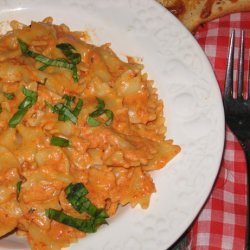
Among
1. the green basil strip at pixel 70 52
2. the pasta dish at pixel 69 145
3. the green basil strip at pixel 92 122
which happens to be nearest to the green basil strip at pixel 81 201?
the pasta dish at pixel 69 145

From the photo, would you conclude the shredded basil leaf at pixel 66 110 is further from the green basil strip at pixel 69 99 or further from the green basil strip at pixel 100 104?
the green basil strip at pixel 100 104

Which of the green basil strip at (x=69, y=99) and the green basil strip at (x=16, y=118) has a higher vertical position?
the green basil strip at (x=69, y=99)

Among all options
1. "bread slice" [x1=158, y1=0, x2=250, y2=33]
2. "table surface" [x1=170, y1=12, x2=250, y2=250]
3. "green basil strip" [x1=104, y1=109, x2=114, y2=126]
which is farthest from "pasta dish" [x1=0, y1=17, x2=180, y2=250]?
"bread slice" [x1=158, y1=0, x2=250, y2=33]

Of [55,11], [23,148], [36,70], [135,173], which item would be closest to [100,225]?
[135,173]

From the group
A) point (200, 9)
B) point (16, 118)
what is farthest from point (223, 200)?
point (16, 118)

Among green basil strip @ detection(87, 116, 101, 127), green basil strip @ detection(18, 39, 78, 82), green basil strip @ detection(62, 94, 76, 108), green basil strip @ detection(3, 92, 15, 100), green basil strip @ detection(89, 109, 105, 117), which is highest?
green basil strip @ detection(18, 39, 78, 82)

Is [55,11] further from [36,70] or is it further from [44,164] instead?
[44,164]

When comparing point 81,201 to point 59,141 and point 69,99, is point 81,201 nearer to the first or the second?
point 59,141

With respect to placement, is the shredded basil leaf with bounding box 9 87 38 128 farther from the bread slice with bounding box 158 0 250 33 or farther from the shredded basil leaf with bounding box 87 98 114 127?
the bread slice with bounding box 158 0 250 33
